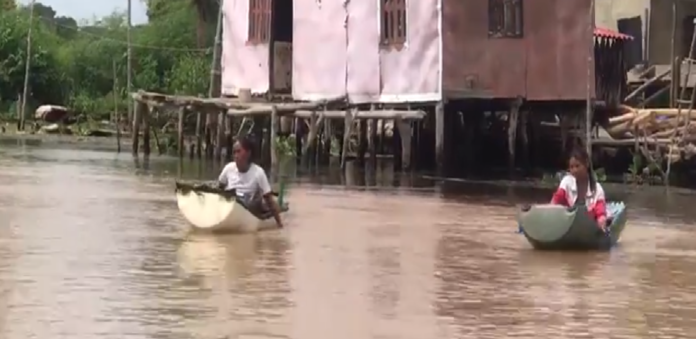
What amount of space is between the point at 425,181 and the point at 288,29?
650 centimetres

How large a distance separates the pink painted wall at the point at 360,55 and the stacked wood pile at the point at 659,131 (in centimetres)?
376

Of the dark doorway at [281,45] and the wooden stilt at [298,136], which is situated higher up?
the dark doorway at [281,45]

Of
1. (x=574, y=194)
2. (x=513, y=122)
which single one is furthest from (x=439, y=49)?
(x=574, y=194)

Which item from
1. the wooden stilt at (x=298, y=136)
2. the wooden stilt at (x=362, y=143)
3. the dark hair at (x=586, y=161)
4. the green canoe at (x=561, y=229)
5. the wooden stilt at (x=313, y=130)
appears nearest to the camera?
the dark hair at (x=586, y=161)

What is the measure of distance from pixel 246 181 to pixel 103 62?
3821cm

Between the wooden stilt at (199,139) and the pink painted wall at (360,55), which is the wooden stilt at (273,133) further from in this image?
the wooden stilt at (199,139)

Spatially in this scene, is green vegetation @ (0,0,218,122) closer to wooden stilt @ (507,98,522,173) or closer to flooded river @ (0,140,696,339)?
wooden stilt @ (507,98,522,173)

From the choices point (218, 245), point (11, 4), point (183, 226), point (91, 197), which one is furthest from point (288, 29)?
point (11, 4)

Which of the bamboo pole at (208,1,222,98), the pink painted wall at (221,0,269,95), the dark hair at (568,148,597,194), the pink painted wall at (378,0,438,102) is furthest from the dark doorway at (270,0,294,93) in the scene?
the dark hair at (568,148,597,194)

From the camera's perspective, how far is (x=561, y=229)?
14.4 m

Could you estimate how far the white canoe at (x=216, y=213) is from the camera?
51.5ft

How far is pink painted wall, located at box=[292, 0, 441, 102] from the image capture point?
26656mm

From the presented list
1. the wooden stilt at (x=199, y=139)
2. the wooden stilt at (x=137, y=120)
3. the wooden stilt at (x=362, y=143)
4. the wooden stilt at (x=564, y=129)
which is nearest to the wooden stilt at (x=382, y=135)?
the wooden stilt at (x=362, y=143)

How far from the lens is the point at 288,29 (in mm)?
31469
